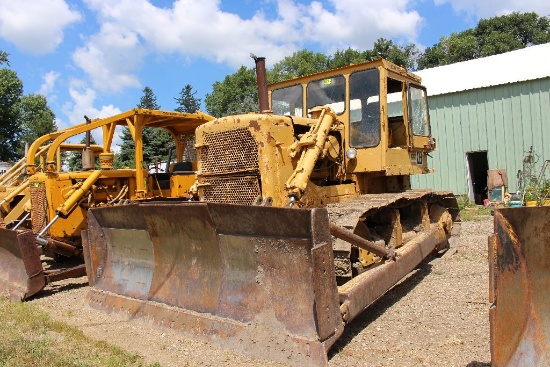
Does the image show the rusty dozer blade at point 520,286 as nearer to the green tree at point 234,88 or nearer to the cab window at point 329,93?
the cab window at point 329,93

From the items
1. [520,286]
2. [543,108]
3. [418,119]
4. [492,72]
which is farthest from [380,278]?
[492,72]

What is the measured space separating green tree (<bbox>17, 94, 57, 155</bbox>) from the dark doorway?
36654 millimetres

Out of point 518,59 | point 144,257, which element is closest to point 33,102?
point 518,59

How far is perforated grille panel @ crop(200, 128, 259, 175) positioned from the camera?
5.56m

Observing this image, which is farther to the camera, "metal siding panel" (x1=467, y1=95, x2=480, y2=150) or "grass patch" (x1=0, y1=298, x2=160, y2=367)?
"metal siding panel" (x1=467, y1=95, x2=480, y2=150)

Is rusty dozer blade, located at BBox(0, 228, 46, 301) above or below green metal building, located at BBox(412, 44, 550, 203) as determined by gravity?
below

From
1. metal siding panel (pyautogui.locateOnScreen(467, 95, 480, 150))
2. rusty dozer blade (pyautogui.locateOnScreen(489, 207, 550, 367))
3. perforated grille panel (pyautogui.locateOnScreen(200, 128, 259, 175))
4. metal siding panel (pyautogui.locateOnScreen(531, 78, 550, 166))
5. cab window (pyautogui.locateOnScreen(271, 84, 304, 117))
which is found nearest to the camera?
rusty dozer blade (pyautogui.locateOnScreen(489, 207, 550, 367))

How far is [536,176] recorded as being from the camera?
50.4ft

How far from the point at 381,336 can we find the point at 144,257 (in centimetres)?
269

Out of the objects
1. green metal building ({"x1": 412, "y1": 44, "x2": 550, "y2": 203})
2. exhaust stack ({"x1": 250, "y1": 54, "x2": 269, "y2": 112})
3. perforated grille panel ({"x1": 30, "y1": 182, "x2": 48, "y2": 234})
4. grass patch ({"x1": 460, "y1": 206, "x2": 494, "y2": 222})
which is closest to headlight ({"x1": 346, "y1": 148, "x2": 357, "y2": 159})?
exhaust stack ({"x1": 250, "y1": 54, "x2": 269, "y2": 112})

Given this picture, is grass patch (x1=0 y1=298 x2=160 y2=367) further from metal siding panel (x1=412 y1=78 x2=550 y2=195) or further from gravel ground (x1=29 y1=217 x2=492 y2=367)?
metal siding panel (x1=412 y1=78 x2=550 y2=195)

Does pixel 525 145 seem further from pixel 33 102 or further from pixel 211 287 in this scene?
pixel 33 102

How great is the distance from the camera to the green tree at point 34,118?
146ft

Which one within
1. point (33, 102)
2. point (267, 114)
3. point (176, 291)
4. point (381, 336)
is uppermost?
point (33, 102)
